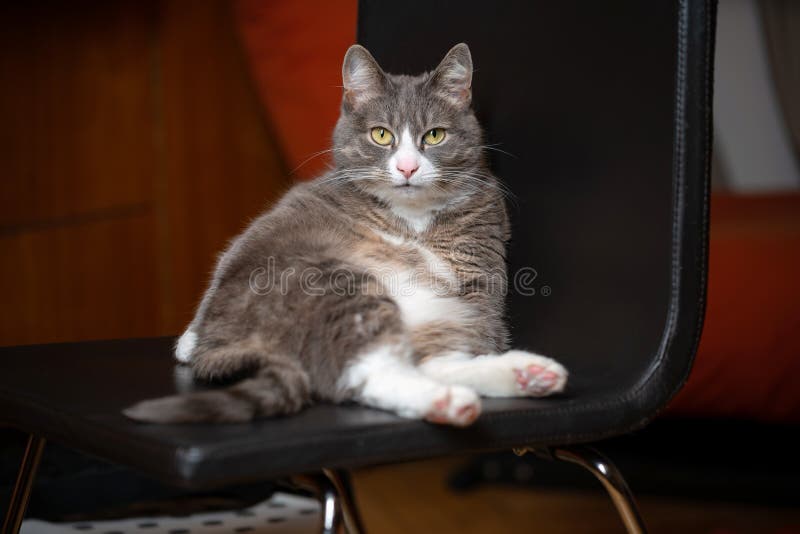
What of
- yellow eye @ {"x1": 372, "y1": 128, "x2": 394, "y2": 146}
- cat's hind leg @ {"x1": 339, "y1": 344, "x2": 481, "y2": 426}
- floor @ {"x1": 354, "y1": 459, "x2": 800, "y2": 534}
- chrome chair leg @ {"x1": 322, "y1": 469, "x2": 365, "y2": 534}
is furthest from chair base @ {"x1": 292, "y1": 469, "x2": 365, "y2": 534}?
floor @ {"x1": 354, "y1": 459, "x2": 800, "y2": 534}

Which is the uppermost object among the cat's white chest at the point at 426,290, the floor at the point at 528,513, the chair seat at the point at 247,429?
the cat's white chest at the point at 426,290

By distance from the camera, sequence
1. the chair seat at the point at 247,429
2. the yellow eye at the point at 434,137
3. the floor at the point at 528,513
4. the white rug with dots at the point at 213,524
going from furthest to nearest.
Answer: the floor at the point at 528,513
the white rug with dots at the point at 213,524
the yellow eye at the point at 434,137
the chair seat at the point at 247,429

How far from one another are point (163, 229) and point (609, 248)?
1.76 m

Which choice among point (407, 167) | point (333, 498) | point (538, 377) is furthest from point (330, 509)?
point (407, 167)

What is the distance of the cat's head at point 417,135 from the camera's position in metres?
1.40

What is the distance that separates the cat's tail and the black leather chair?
0.06ft

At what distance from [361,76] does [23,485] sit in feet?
2.52

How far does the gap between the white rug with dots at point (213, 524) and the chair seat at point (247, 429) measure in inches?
28.9

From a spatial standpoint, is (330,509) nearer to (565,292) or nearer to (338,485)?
(338,485)

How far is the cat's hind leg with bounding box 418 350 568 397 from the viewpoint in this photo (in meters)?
1.10

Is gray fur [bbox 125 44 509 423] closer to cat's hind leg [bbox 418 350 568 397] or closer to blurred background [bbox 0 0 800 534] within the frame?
cat's hind leg [bbox 418 350 568 397]

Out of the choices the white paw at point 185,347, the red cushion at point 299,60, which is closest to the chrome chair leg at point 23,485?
the white paw at point 185,347

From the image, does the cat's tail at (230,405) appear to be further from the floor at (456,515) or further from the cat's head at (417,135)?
the floor at (456,515)

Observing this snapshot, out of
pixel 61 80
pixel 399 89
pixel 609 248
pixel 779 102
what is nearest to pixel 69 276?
pixel 61 80
